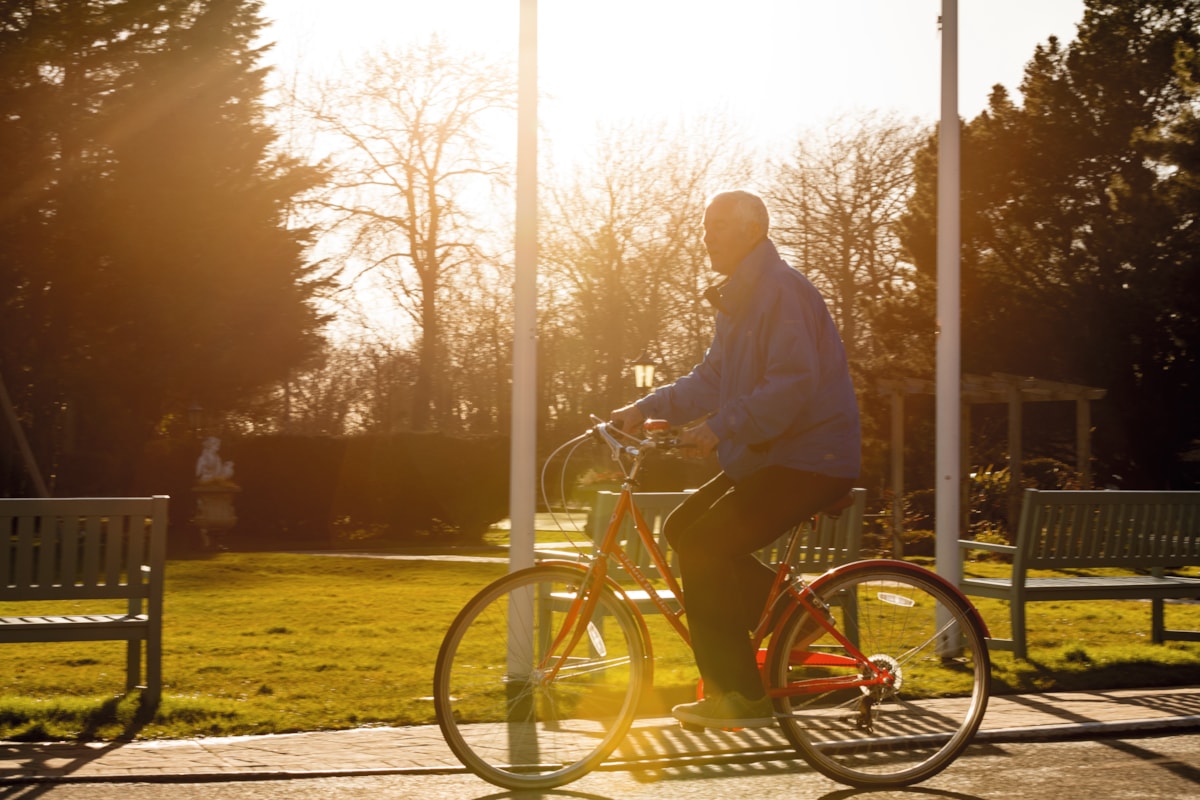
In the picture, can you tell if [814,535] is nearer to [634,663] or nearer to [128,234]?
[634,663]

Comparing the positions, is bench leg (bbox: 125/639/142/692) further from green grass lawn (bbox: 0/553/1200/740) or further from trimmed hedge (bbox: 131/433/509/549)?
trimmed hedge (bbox: 131/433/509/549)

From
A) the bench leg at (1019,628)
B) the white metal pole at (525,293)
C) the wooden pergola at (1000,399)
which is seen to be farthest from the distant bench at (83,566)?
the wooden pergola at (1000,399)

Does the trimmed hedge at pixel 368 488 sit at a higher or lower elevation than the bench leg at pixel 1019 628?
higher

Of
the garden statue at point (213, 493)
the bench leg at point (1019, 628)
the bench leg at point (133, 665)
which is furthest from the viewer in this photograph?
the garden statue at point (213, 493)

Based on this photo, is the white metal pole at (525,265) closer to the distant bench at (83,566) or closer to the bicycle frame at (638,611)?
the distant bench at (83,566)

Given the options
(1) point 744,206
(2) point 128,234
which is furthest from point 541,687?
(2) point 128,234

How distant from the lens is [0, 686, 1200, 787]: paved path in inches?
209

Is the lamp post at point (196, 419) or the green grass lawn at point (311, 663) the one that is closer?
the green grass lawn at point (311, 663)

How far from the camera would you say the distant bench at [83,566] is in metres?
6.61

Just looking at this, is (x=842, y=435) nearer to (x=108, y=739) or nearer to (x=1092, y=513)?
(x=108, y=739)

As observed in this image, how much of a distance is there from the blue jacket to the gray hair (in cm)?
9

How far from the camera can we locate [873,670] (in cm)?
521

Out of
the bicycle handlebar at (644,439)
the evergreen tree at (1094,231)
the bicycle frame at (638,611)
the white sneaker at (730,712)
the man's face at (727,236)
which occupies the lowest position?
the white sneaker at (730,712)

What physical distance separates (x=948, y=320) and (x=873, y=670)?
11.8 feet
